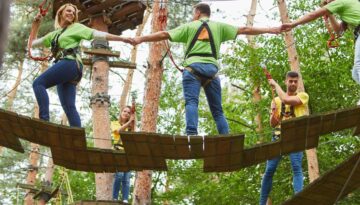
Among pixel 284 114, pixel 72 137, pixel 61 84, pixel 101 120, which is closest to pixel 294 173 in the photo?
pixel 284 114

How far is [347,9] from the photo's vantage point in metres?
4.36

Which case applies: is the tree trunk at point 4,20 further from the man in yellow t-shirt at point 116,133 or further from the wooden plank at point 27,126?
the man in yellow t-shirt at point 116,133

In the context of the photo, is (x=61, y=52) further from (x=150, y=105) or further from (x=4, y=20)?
(x=4, y=20)

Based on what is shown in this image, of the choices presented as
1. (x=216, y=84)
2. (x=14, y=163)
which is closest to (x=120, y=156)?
(x=216, y=84)

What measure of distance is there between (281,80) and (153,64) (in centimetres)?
430

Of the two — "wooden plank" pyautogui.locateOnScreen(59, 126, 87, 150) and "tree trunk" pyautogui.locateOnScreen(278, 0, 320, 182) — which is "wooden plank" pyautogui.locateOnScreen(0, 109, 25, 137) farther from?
"tree trunk" pyautogui.locateOnScreen(278, 0, 320, 182)

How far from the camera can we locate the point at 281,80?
11.1 m

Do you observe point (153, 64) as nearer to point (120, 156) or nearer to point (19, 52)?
point (120, 156)

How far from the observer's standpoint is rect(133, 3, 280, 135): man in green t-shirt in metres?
4.54

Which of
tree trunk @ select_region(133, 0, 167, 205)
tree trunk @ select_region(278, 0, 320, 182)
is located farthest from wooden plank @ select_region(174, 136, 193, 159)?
tree trunk @ select_region(278, 0, 320, 182)

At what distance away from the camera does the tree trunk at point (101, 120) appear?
22.1 feet

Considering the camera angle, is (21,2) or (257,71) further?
(21,2)

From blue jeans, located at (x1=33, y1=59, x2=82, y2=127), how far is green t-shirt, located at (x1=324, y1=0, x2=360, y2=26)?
2065 mm

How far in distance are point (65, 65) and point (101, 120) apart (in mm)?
2215
